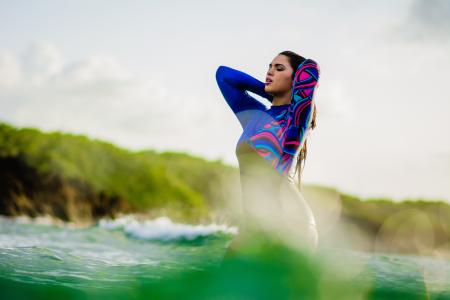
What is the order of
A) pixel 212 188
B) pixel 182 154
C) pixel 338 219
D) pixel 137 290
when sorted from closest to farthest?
pixel 137 290, pixel 338 219, pixel 212 188, pixel 182 154

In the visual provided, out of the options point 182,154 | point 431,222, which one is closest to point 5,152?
point 182,154

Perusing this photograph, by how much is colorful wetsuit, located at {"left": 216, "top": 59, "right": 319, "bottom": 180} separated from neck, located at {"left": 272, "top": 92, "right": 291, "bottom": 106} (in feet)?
0.21

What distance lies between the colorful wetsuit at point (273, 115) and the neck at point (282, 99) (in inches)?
2.6

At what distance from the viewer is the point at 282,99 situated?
383cm

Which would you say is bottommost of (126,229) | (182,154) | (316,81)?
(126,229)

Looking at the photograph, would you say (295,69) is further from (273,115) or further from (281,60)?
(273,115)

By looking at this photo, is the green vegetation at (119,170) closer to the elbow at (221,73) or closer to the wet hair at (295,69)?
the elbow at (221,73)

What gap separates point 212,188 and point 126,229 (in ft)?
51.9

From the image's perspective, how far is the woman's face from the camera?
376 cm

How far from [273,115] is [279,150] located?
1.27ft

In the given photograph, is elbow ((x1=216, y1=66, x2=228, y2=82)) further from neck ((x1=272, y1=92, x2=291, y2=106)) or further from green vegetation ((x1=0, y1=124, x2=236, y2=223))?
green vegetation ((x1=0, y1=124, x2=236, y2=223))

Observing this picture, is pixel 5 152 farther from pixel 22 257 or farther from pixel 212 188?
pixel 22 257

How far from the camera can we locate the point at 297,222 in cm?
344

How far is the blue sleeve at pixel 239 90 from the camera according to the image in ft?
13.2
